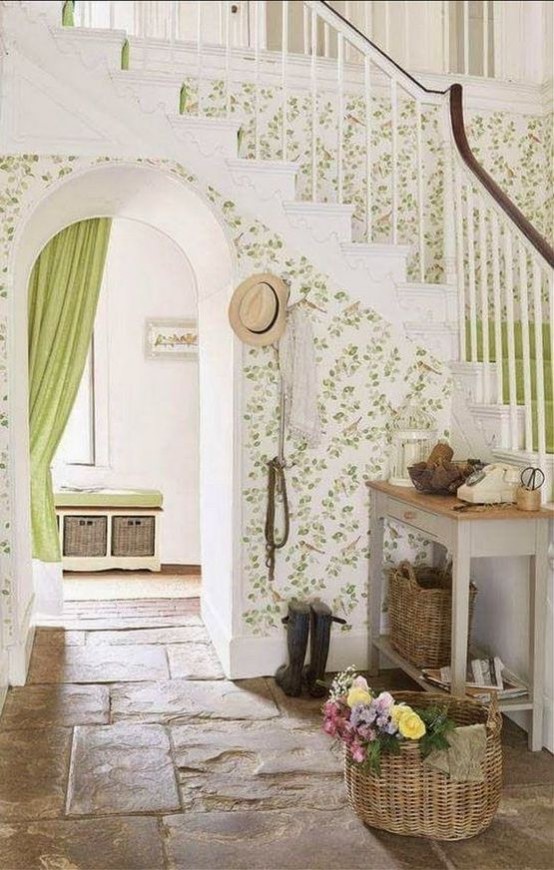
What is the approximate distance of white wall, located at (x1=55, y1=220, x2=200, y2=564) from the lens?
6.43m

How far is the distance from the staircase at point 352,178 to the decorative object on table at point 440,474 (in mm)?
205

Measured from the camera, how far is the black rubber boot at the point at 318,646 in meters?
3.70

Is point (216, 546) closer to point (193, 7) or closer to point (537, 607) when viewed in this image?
point (537, 607)

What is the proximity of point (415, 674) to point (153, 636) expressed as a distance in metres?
1.67

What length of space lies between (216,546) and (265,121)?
223 centimetres

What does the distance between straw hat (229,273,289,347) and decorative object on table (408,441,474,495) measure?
2.88 ft

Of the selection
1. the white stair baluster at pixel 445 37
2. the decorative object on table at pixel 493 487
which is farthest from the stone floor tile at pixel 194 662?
the white stair baluster at pixel 445 37

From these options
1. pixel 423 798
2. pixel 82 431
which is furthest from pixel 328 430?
pixel 82 431

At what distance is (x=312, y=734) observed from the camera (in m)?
3.27

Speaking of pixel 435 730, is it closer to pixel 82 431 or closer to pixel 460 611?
pixel 460 611

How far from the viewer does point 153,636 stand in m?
4.51

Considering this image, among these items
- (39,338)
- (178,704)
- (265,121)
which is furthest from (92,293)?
(178,704)

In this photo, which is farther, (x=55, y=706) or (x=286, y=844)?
(x=55, y=706)

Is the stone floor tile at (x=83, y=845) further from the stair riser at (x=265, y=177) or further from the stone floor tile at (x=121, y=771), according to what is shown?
the stair riser at (x=265, y=177)
